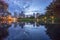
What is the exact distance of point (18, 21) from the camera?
314cm

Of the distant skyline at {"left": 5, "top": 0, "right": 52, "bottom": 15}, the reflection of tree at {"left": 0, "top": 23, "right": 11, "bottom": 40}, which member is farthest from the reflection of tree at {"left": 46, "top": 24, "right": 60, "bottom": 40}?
the reflection of tree at {"left": 0, "top": 23, "right": 11, "bottom": 40}

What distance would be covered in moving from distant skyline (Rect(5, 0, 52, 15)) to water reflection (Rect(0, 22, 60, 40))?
169 millimetres

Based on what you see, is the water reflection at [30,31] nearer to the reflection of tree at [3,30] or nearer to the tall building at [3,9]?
A: the reflection of tree at [3,30]

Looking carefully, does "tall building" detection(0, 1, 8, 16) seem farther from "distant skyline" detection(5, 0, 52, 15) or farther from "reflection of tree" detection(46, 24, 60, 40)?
"reflection of tree" detection(46, 24, 60, 40)

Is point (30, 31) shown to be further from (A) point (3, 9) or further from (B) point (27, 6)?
(A) point (3, 9)

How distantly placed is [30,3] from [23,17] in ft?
0.66

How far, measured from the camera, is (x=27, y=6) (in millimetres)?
3141

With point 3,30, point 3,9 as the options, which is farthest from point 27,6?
point 3,30

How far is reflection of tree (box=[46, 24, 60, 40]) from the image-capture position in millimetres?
3109

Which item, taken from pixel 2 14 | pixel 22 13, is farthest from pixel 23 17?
pixel 2 14

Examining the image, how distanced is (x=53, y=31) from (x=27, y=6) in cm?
46

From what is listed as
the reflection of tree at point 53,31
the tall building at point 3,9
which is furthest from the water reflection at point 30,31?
the tall building at point 3,9

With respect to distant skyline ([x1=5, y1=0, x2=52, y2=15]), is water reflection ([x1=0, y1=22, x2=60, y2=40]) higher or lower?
lower

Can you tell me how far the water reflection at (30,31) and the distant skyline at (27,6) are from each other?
0.17 meters
